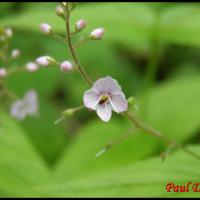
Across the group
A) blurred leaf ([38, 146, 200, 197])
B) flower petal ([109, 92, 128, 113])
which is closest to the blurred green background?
blurred leaf ([38, 146, 200, 197])

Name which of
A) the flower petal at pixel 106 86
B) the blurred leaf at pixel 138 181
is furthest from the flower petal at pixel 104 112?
the blurred leaf at pixel 138 181

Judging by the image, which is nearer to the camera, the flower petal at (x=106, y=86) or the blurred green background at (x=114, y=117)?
the flower petal at (x=106, y=86)

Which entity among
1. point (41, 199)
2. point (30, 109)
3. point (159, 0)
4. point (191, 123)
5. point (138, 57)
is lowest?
point (41, 199)

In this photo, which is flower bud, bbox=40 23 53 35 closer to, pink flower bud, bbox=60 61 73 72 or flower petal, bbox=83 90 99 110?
pink flower bud, bbox=60 61 73 72

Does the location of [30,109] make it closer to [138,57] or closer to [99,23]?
[99,23]

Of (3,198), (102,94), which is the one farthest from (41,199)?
(102,94)

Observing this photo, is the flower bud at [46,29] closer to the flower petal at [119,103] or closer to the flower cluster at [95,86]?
the flower cluster at [95,86]

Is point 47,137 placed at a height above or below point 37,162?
above

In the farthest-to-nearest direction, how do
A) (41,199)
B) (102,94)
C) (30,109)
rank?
(30,109) < (41,199) < (102,94)
